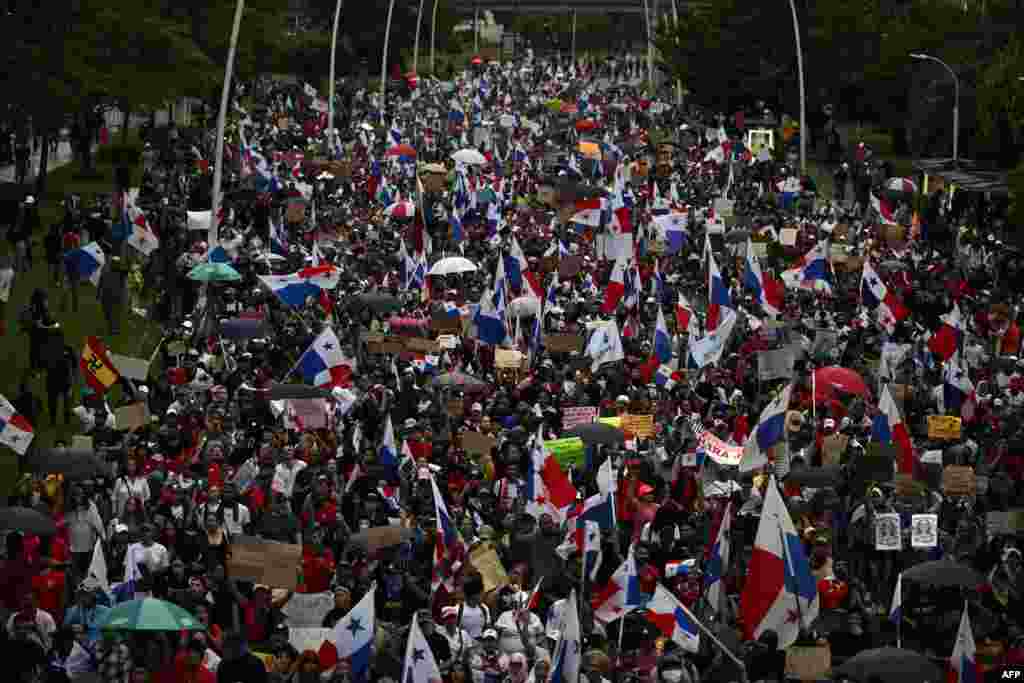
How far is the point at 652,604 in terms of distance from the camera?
17438mm

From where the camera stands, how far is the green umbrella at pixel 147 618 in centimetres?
1653

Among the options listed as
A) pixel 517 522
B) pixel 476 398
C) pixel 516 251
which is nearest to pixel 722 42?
pixel 516 251

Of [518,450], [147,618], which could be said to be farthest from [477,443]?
[147,618]

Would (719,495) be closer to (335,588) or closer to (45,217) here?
(335,588)

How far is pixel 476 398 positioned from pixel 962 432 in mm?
5376

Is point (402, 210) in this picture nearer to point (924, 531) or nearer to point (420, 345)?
point (420, 345)

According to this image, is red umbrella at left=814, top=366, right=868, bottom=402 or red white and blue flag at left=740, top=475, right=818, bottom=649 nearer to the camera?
red white and blue flag at left=740, top=475, right=818, bottom=649

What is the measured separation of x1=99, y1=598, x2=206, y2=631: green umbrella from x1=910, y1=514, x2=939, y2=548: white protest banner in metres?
6.91

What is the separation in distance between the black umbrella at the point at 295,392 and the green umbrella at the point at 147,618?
9250 mm

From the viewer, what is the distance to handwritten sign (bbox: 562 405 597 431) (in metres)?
25.4

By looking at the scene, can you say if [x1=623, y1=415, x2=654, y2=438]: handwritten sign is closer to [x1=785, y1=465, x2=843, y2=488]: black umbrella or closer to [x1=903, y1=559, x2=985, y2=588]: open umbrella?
[x1=785, y1=465, x2=843, y2=488]: black umbrella

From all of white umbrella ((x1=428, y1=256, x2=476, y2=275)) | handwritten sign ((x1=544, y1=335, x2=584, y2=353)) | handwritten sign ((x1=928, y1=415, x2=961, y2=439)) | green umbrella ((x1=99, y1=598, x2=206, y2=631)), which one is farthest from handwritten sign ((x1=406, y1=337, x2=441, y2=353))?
green umbrella ((x1=99, y1=598, x2=206, y2=631))

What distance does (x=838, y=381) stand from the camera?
27.3 m

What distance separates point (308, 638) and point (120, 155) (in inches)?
1981
